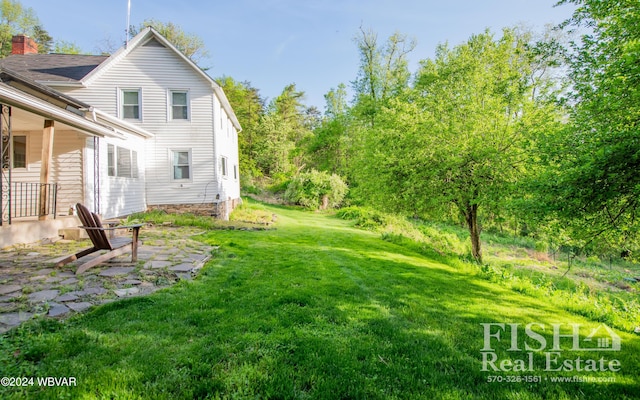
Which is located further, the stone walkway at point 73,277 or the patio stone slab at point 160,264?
the patio stone slab at point 160,264

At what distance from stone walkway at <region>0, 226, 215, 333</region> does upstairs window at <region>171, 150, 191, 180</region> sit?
599cm

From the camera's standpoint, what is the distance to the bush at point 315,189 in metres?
23.4

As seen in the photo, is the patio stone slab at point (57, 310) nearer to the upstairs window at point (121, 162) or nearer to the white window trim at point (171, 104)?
the upstairs window at point (121, 162)

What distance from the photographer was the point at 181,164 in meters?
13.0

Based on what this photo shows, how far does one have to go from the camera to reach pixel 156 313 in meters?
3.50

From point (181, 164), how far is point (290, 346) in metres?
12.0

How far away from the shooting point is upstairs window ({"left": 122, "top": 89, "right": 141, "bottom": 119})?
12.6 m

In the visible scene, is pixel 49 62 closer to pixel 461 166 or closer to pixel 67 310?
pixel 67 310

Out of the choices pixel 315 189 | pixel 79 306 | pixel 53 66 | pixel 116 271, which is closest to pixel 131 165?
pixel 53 66

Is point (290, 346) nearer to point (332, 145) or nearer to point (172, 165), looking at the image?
point (172, 165)

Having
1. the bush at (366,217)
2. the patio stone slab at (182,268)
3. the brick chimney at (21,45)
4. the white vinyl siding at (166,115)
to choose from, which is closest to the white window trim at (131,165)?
the white vinyl siding at (166,115)

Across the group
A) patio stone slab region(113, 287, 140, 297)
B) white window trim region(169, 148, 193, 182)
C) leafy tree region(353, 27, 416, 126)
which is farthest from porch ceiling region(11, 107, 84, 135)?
leafy tree region(353, 27, 416, 126)

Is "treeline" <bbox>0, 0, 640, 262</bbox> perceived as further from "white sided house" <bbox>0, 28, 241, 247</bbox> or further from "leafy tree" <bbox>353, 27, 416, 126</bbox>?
"white sided house" <bbox>0, 28, 241, 247</bbox>
